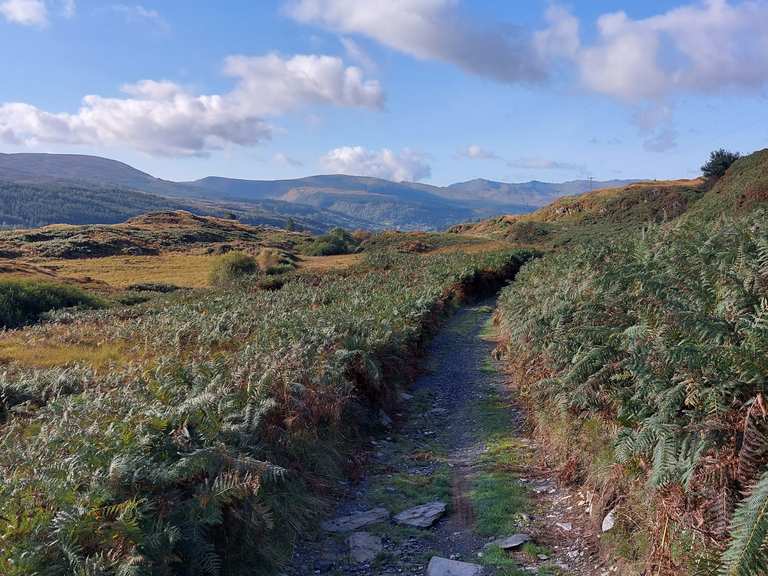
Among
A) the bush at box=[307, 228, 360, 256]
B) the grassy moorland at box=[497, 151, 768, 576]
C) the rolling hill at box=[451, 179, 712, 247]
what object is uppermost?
the rolling hill at box=[451, 179, 712, 247]

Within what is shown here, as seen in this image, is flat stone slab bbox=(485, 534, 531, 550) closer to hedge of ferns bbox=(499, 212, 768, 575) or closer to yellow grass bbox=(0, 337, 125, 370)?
hedge of ferns bbox=(499, 212, 768, 575)

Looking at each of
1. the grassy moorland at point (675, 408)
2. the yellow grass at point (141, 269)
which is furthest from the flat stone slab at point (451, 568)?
the yellow grass at point (141, 269)

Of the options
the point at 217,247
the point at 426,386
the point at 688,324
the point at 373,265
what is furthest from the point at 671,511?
the point at 217,247

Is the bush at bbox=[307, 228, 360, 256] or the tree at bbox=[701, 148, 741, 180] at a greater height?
the tree at bbox=[701, 148, 741, 180]

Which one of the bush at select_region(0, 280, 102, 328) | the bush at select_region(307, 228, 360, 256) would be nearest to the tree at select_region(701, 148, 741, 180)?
the bush at select_region(307, 228, 360, 256)

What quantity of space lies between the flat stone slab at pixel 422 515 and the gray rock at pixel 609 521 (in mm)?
1875

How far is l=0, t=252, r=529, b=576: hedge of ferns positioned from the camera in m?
4.23

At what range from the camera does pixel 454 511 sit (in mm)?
6973

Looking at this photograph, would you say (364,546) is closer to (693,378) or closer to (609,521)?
(609,521)

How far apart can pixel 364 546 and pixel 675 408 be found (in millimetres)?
3342

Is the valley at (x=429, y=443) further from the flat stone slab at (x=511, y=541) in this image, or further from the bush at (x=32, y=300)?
the bush at (x=32, y=300)

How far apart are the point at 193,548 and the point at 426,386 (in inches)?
374

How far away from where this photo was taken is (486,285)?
32250mm

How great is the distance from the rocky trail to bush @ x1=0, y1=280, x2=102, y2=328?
26035 mm
